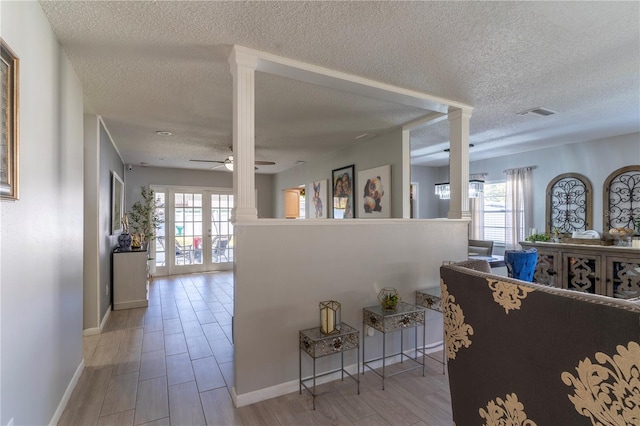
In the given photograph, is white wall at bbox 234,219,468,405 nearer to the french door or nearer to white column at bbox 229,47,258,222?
white column at bbox 229,47,258,222

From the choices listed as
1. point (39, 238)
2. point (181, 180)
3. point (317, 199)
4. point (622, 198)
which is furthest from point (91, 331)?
point (622, 198)

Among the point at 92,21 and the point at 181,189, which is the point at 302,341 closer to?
the point at 92,21

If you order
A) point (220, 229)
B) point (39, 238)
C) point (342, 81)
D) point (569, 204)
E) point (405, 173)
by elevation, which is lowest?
point (220, 229)

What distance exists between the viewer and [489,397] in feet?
4.40

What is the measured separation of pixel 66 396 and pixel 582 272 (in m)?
5.38

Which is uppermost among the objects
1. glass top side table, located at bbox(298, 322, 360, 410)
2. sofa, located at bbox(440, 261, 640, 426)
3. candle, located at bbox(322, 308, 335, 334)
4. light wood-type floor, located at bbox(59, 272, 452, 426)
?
sofa, located at bbox(440, 261, 640, 426)

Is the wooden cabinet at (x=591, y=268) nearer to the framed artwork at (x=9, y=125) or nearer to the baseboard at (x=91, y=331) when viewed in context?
the framed artwork at (x=9, y=125)

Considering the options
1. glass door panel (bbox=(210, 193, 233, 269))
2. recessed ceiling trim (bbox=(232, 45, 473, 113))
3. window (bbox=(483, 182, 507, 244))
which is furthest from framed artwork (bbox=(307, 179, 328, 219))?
window (bbox=(483, 182, 507, 244))

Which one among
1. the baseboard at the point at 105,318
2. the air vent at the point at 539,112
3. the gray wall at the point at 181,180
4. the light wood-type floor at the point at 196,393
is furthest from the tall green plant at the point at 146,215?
the air vent at the point at 539,112

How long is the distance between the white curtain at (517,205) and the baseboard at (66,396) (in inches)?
242

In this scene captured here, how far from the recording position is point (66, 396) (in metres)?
2.18

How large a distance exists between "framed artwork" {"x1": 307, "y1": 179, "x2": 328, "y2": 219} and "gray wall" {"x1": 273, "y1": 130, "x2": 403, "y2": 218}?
4.0 inches

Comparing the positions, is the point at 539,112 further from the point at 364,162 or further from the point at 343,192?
the point at 343,192

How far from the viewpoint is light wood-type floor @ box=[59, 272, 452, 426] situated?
2.04 meters
